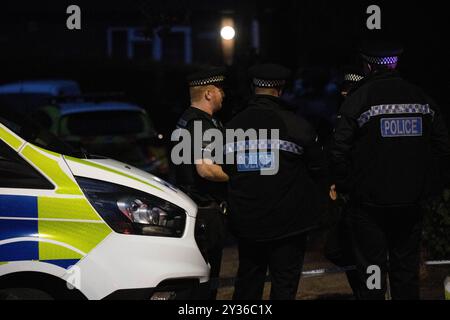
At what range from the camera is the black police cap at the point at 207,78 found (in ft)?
22.7

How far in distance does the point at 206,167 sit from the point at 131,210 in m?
1.00

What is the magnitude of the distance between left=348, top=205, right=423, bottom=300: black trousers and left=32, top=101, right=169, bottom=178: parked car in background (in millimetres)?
6315

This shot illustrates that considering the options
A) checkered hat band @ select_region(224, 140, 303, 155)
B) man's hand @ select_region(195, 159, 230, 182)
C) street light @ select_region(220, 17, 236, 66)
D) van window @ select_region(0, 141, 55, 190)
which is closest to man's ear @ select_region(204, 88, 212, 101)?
man's hand @ select_region(195, 159, 230, 182)

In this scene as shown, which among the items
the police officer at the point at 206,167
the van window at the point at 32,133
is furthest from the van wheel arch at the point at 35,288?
the police officer at the point at 206,167

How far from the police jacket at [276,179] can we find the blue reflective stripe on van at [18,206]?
1.26 m

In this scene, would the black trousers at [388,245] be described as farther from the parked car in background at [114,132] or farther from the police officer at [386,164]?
the parked car in background at [114,132]

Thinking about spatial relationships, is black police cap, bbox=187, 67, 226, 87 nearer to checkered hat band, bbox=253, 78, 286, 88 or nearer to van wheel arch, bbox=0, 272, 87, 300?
checkered hat band, bbox=253, 78, 286, 88

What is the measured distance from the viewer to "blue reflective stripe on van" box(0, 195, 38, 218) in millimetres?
5488

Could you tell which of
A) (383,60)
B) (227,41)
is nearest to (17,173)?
(383,60)

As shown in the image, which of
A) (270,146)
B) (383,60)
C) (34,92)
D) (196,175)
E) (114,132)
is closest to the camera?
(270,146)

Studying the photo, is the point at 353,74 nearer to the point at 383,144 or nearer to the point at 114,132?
the point at 383,144

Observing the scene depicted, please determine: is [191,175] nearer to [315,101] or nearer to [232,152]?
[232,152]

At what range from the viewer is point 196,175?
22.3 ft

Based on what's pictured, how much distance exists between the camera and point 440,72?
997 cm
